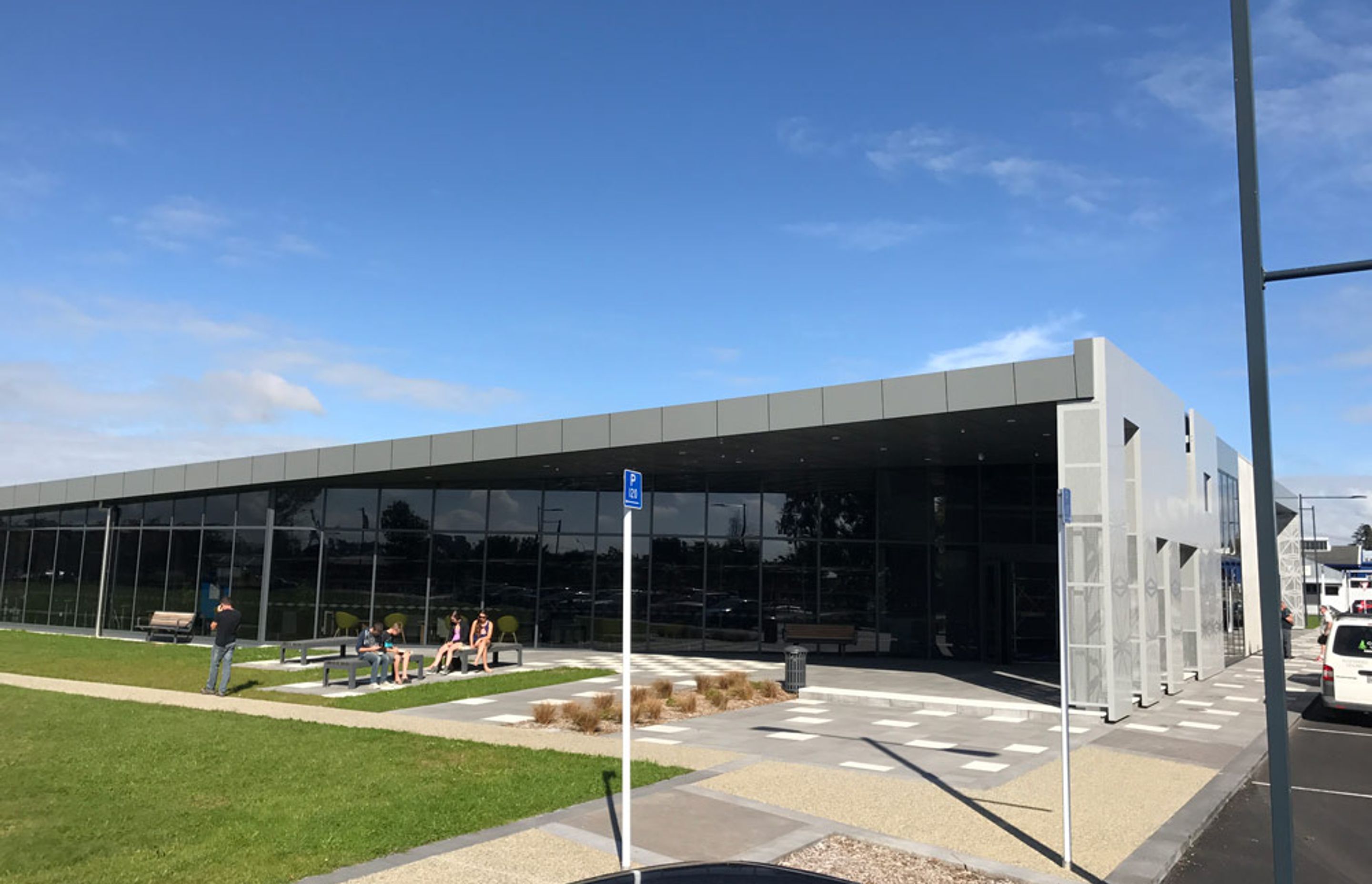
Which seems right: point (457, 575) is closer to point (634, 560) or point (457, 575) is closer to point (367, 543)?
point (367, 543)

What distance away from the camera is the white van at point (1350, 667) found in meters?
15.9

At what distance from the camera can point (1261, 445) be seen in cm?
584

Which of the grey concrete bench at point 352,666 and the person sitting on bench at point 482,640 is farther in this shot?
the person sitting on bench at point 482,640

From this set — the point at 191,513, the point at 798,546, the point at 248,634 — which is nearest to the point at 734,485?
the point at 798,546

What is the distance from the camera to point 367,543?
29.2 metres

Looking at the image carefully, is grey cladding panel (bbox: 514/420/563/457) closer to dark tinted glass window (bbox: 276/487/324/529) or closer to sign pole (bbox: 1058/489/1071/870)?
dark tinted glass window (bbox: 276/487/324/529)

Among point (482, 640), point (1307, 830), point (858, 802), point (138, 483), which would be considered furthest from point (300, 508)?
point (1307, 830)

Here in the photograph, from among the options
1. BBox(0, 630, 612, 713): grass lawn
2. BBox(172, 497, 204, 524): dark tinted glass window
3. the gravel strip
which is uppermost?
BBox(172, 497, 204, 524): dark tinted glass window

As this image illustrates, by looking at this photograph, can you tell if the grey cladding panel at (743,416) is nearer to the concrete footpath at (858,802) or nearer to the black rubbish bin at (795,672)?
the black rubbish bin at (795,672)

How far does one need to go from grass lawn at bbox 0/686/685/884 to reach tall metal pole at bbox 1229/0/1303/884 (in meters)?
5.83

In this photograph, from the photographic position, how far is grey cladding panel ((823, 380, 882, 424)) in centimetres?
1722

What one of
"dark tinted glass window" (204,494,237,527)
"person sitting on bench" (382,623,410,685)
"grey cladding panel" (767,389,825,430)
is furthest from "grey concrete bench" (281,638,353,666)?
"grey cladding panel" (767,389,825,430)

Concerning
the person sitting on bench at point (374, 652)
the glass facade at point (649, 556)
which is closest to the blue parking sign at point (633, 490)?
the person sitting on bench at point (374, 652)

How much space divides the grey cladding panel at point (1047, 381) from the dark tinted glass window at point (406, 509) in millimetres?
19307
